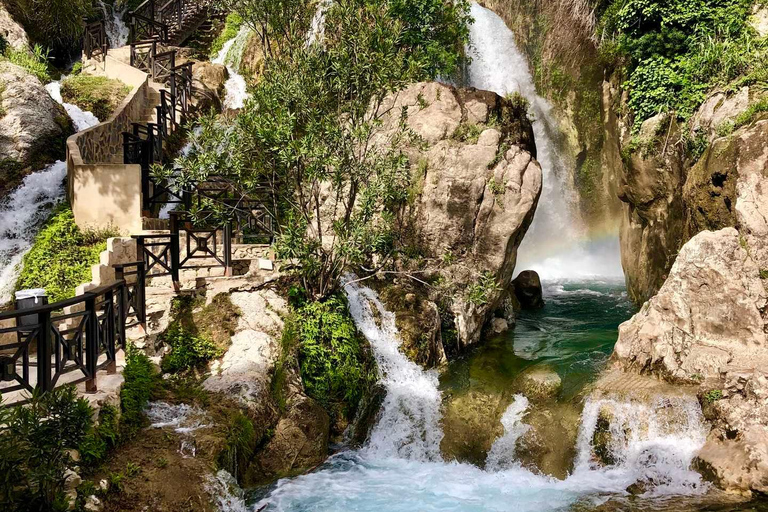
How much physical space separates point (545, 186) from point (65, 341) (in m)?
20.1

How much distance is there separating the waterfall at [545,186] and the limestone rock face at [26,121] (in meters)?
16.2

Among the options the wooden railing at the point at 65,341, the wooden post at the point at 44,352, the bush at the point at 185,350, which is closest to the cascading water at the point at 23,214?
the wooden railing at the point at 65,341

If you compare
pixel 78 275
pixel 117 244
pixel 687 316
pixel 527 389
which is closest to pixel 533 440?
pixel 527 389

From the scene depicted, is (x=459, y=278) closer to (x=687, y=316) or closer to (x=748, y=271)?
(x=687, y=316)

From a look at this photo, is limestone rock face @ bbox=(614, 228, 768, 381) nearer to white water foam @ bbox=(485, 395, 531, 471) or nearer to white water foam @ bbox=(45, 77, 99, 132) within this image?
white water foam @ bbox=(485, 395, 531, 471)

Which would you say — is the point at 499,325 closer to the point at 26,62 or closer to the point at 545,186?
the point at 545,186

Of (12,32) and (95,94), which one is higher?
(12,32)

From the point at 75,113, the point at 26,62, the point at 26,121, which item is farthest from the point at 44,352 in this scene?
the point at 26,62

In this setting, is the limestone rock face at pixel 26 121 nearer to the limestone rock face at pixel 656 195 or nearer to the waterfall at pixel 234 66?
the waterfall at pixel 234 66

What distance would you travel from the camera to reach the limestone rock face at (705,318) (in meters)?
9.77

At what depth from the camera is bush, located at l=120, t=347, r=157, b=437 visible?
7039 mm

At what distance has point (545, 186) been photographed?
73.8 feet

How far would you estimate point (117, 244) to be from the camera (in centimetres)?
1006

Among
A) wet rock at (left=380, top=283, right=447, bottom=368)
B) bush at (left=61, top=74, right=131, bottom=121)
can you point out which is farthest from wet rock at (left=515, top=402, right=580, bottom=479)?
bush at (left=61, top=74, right=131, bottom=121)
